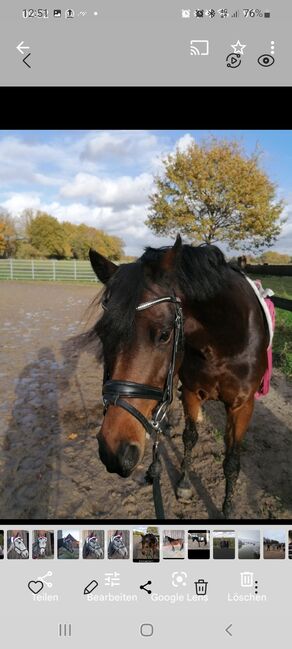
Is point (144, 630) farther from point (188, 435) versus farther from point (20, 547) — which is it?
point (188, 435)

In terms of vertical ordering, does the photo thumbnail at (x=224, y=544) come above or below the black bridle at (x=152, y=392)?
below

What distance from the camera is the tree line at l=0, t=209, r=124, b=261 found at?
4575cm

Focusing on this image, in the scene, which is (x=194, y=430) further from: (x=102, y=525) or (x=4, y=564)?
(x=4, y=564)

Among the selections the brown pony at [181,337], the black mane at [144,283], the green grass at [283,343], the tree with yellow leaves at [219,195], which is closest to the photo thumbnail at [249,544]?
the brown pony at [181,337]

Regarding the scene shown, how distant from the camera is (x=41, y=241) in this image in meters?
48.6

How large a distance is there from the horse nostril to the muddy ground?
991mm

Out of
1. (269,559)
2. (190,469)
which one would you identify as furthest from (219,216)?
(269,559)

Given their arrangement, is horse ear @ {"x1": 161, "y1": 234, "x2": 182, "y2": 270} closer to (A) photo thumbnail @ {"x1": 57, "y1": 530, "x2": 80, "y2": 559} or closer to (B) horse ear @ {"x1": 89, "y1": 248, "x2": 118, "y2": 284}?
(B) horse ear @ {"x1": 89, "y1": 248, "x2": 118, "y2": 284}

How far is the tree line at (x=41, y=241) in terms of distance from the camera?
150ft

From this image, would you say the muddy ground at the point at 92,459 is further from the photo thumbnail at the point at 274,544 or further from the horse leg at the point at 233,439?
Answer: the photo thumbnail at the point at 274,544

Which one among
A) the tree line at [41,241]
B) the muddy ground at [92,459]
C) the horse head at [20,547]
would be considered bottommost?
the muddy ground at [92,459]

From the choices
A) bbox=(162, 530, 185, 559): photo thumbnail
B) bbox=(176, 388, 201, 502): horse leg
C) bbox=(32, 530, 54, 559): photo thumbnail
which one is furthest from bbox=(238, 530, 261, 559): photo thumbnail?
bbox=(176, 388, 201, 502): horse leg

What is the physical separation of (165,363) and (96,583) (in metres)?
1.30

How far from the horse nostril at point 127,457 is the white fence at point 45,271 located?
32.2 metres
